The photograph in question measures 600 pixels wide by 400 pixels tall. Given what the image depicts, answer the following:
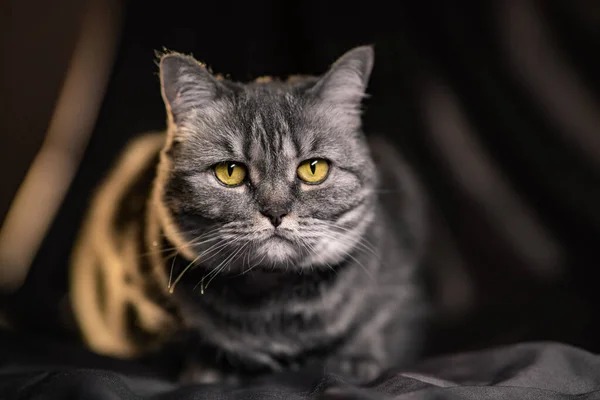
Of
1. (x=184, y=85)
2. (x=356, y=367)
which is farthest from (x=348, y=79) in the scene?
(x=356, y=367)

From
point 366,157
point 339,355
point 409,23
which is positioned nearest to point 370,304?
point 339,355

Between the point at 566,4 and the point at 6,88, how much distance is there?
4.39 feet

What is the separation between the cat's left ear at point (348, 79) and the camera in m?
1.07

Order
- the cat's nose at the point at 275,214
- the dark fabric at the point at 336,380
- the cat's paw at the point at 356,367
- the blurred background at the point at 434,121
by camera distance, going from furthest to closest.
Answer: the blurred background at the point at 434,121 → the cat's paw at the point at 356,367 → the cat's nose at the point at 275,214 → the dark fabric at the point at 336,380

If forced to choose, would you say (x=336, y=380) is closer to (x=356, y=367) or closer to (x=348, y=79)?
(x=356, y=367)

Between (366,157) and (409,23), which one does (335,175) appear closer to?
(366,157)

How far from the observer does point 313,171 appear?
1.06 m

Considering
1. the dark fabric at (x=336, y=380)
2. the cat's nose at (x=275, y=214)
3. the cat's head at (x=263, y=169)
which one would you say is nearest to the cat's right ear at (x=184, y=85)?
the cat's head at (x=263, y=169)

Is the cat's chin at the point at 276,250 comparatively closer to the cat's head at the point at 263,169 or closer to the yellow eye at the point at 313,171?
the cat's head at the point at 263,169

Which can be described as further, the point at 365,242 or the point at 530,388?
the point at 365,242

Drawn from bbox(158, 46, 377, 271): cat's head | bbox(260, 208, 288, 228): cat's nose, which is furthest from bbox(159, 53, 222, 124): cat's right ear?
bbox(260, 208, 288, 228): cat's nose

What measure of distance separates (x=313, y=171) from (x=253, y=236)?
0.18 metres

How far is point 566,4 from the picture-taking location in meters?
1.28

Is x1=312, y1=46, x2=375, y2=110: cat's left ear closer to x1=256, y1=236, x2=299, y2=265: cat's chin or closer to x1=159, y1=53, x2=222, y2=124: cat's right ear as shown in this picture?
x1=159, y1=53, x2=222, y2=124: cat's right ear
